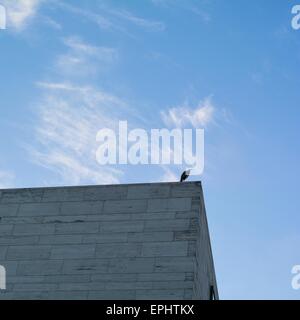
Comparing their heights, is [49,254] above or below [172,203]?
below

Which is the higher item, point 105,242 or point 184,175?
point 184,175

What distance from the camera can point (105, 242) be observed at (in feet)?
68.6

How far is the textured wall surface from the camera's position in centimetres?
1988

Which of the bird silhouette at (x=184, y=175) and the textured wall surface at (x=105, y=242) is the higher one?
the bird silhouette at (x=184, y=175)

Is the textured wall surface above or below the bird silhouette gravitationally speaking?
below

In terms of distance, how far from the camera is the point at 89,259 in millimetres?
20625

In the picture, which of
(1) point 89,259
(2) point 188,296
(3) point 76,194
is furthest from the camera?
(3) point 76,194

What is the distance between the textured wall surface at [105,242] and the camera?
19.9m
